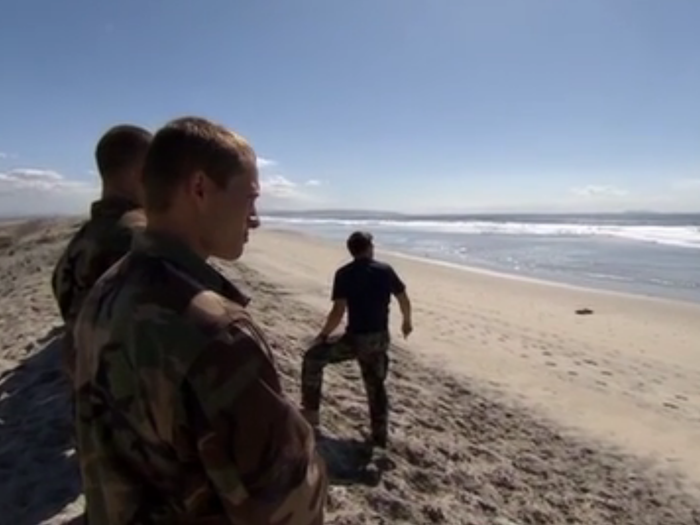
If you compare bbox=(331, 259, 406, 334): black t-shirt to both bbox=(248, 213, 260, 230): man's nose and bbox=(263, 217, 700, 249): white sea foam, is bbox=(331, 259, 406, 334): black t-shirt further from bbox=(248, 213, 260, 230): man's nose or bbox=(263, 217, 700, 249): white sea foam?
bbox=(263, 217, 700, 249): white sea foam

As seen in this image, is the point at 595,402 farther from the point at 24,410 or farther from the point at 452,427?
the point at 24,410

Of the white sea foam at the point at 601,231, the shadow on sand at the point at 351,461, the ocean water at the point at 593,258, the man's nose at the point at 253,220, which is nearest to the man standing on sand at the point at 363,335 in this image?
the shadow on sand at the point at 351,461

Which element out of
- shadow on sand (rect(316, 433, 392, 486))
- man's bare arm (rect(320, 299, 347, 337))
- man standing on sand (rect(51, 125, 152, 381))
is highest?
man standing on sand (rect(51, 125, 152, 381))

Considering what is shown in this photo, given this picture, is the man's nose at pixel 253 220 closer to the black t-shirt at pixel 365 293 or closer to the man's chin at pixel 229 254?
the man's chin at pixel 229 254

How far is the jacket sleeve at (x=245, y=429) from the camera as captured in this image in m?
1.47

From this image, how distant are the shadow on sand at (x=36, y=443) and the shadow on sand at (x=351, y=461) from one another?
1836mm

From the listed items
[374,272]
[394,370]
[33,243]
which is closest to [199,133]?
[374,272]

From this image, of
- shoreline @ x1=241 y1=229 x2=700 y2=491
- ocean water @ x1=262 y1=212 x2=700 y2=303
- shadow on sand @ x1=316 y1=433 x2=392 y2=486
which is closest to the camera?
shadow on sand @ x1=316 y1=433 x2=392 y2=486

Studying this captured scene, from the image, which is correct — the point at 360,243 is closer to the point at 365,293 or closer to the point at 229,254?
the point at 365,293

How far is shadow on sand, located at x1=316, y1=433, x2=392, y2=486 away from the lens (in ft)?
17.7

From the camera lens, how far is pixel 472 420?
7.78m

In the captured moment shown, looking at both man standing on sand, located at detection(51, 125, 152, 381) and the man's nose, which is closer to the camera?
the man's nose

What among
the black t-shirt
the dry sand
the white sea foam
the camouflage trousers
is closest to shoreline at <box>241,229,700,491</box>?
the dry sand

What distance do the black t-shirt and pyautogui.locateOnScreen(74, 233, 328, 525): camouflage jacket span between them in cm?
421
